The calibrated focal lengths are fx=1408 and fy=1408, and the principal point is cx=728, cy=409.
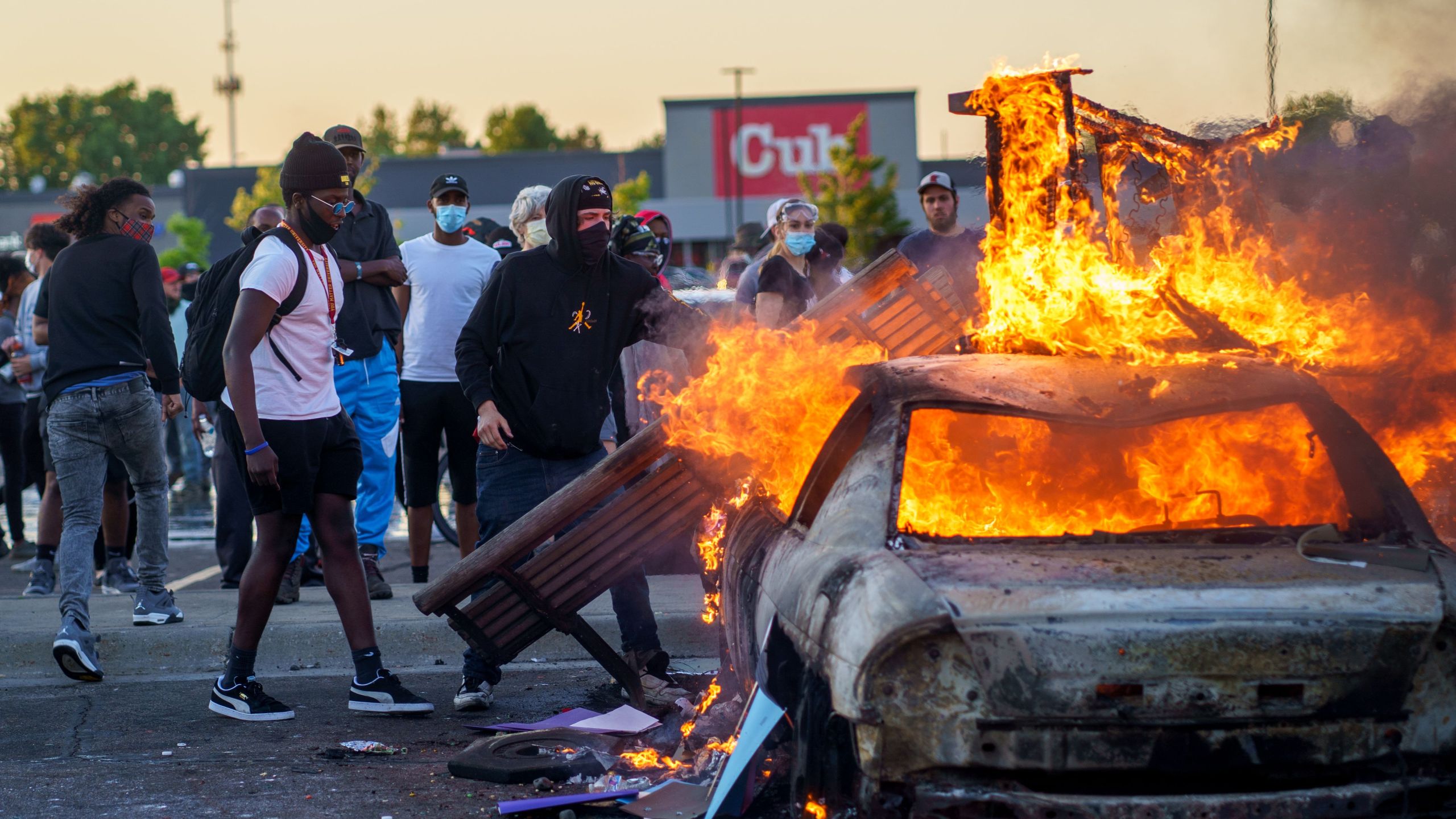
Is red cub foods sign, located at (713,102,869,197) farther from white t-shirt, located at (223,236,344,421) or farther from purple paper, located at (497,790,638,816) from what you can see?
purple paper, located at (497,790,638,816)

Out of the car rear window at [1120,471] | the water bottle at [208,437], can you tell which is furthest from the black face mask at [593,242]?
the water bottle at [208,437]

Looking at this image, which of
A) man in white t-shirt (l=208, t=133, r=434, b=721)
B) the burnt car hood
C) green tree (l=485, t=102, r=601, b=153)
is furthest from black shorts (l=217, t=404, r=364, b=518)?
green tree (l=485, t=102, r=601, b=153)

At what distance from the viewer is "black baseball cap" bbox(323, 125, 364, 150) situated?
25.5ft

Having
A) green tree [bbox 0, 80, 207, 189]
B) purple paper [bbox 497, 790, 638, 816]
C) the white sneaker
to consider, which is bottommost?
the white sneaker

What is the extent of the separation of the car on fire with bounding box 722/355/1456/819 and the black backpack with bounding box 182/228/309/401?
8.12 ft

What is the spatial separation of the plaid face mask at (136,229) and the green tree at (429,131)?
4304 inches

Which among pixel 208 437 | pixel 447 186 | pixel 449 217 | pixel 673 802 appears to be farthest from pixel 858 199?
pixel 673 802

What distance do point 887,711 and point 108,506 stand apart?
227 inches

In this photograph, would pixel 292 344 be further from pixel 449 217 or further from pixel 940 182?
pixel 940 182

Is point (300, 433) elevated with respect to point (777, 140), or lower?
lower

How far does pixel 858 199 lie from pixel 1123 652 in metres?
41.8

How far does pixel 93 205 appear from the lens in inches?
264

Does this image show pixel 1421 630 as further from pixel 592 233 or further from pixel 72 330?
pixel 72 330

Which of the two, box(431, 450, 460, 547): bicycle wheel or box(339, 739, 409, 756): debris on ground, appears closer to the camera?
box(339, 739, 409, 756): debris on ground
